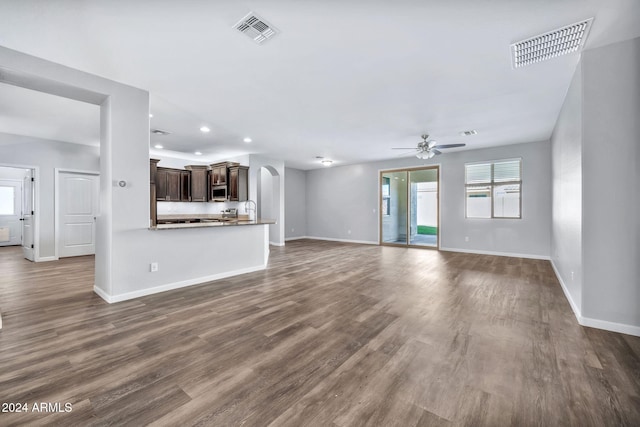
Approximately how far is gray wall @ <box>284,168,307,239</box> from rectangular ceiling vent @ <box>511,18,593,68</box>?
7.75 metres

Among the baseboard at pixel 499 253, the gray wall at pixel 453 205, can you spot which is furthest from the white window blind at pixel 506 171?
the baseboard at pixel 499 253

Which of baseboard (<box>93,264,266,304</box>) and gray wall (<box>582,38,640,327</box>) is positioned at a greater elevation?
gray wall (<box>582,38,640,327</box>)

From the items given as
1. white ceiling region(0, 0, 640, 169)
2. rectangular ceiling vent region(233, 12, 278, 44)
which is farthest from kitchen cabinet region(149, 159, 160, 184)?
rectangular ceiling vent region(233, 12, 278, 44)

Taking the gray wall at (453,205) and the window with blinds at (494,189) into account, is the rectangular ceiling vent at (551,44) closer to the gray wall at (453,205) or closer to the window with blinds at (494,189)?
the gray wall at (453,205)

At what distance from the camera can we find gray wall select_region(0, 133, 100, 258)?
554cm

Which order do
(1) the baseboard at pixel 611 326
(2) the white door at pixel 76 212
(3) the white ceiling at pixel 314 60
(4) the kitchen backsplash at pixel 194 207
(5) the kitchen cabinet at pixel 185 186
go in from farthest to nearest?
(5) the kitchen cabinet at pixel 185 186 → (4) the kitchen backsplash at pixel 194 207 → (2) the white door at pixel 76 212 → (1) the baseboard at pixel 611 326 → (3) the white ceiling at pixel 314 60

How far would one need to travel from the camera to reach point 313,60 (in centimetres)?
276

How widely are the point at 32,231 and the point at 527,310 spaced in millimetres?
9159

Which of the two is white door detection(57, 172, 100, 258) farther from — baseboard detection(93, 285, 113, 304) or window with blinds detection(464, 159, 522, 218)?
window with blinds detection(464, 159, 522, 218)

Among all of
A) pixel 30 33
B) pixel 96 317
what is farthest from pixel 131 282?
pixel 30 33

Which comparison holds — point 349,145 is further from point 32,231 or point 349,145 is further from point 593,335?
point 32,231

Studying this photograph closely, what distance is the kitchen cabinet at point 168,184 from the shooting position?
7.52m

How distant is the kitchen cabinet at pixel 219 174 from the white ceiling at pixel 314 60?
9.10 feet

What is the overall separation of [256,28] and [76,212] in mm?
6985
